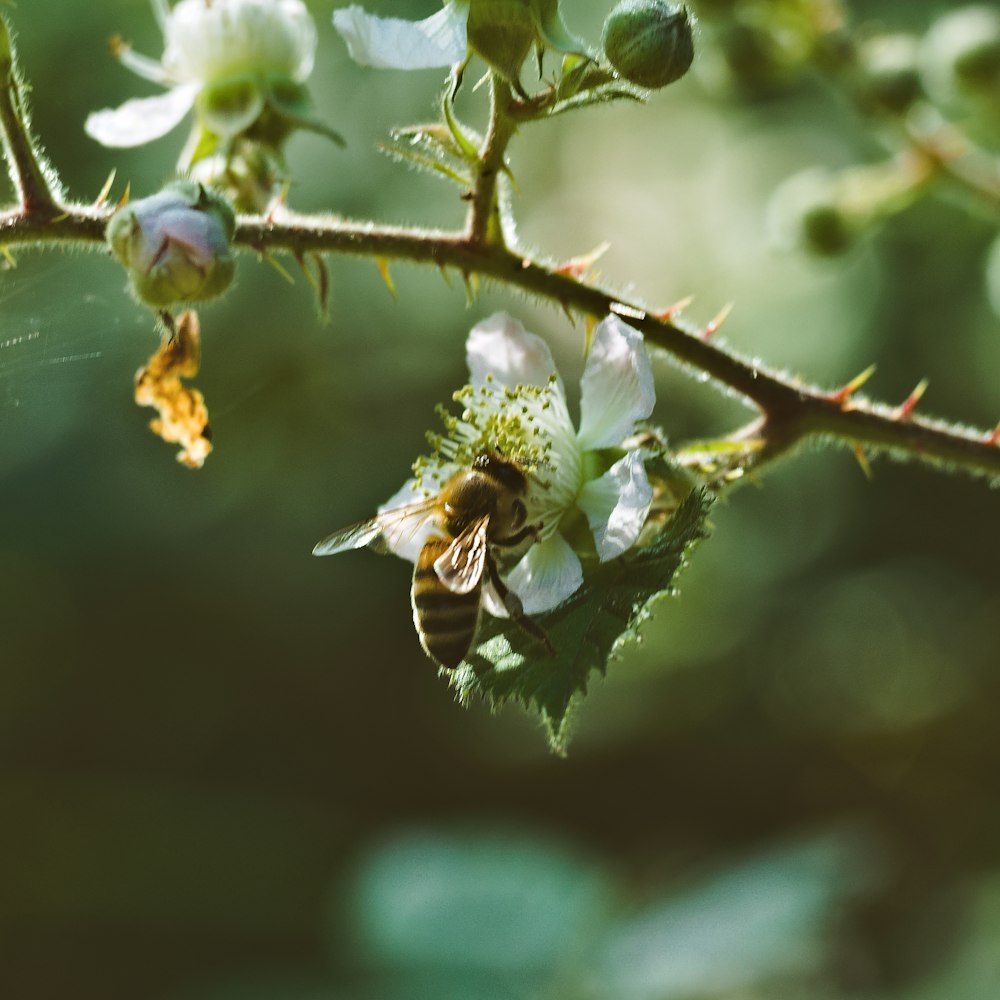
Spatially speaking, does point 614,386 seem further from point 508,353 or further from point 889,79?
point 889,79

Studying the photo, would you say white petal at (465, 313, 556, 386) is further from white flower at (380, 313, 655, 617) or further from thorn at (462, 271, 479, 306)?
thorn at (462, 271, 479, 306)

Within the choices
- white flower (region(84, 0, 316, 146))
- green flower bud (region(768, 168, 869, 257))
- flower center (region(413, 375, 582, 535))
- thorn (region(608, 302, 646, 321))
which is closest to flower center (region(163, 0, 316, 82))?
white flower (region(84, 0, 316, 146))

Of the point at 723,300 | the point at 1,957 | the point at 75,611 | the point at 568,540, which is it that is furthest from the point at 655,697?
the point at 568,540

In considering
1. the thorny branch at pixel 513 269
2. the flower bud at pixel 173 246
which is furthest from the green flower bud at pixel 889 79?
the flower bud at pixel 173 246

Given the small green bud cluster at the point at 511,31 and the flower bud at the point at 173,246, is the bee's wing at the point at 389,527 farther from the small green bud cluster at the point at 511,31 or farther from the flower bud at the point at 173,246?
the small green bud cluster at the point at 511,31

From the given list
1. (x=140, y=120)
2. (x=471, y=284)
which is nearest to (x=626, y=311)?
(x=471, y=284)

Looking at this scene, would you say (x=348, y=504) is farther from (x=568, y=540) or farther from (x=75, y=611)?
(x=568, y=540)

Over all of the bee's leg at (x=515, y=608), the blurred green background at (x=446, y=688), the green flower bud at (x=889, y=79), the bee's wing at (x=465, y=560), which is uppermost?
the blurred green background at (x=446, y=688)
